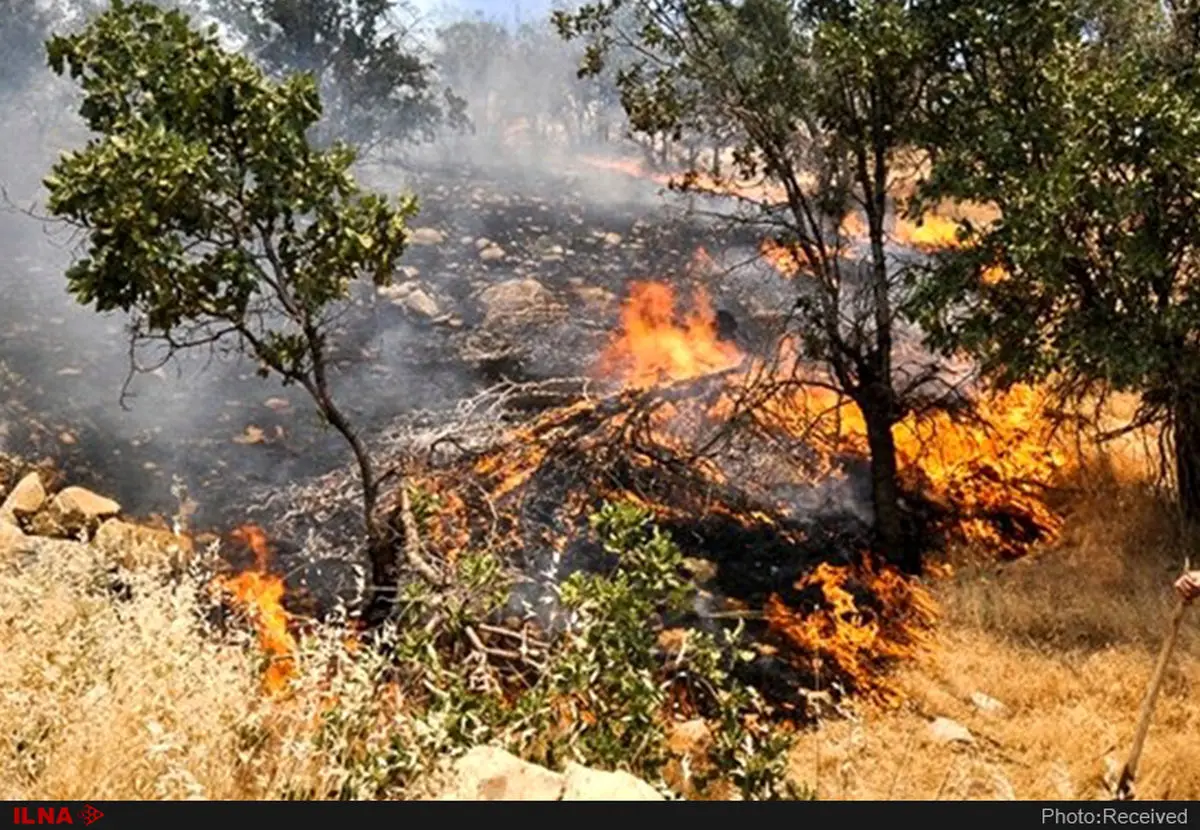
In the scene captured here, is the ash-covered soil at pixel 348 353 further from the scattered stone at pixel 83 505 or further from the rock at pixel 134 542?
the rock at pixel 134 542

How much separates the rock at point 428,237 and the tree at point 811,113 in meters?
13.9

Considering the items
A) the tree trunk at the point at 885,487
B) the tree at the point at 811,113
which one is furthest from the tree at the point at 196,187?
the tree trunk at the point at 885,487

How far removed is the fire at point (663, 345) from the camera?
15289mm

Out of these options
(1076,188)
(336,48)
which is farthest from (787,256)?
(336,48)

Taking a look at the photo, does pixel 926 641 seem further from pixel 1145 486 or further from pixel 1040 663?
pixel 1145 486

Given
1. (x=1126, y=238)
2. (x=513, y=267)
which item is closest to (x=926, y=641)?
(x=1126, y=238)

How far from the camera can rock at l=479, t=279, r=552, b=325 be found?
60.6ft

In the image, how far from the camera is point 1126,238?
7.53m

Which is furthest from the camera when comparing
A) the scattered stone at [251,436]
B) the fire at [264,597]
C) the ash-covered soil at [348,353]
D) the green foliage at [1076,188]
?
the scattered stone at [251,436]

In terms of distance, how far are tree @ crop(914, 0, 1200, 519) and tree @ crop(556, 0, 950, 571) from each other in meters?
0.67
